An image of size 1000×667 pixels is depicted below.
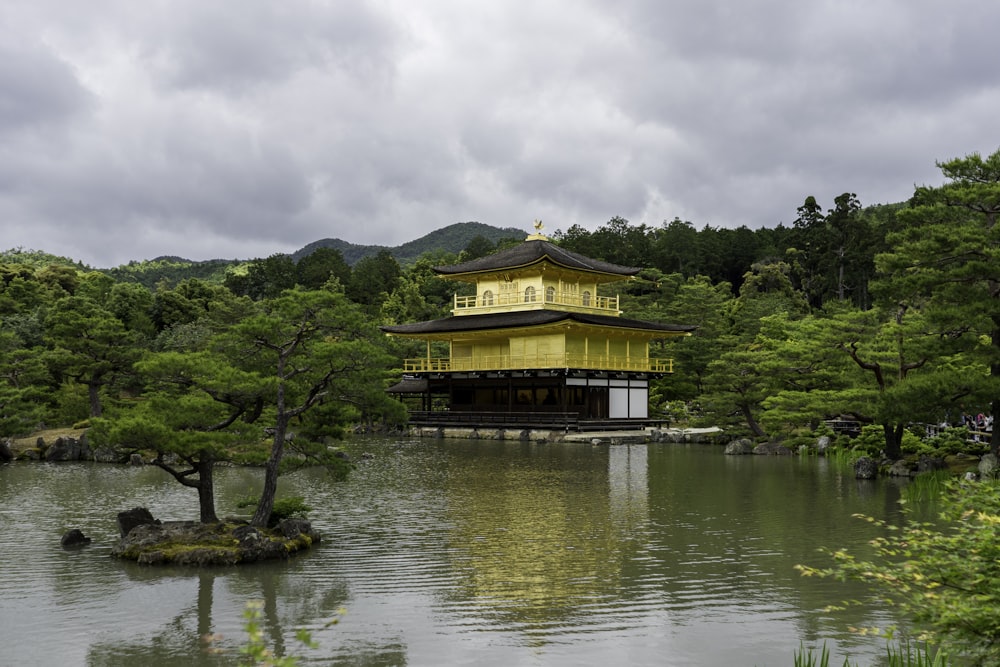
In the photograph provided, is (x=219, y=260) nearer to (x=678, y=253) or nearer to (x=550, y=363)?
(x=678, y=253)

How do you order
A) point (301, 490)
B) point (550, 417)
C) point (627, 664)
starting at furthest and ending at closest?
point (550, 417) → point (301, 490) → point (627, 664)

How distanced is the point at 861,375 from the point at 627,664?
1786cm

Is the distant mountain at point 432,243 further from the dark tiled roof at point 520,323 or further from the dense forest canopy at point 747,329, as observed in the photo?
the dark tiled roof at point 520,323

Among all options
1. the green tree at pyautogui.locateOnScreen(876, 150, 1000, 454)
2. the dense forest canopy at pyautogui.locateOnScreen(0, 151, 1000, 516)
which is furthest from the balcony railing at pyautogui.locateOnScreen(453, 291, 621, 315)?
the green tree at pyautogui.locateOnScreen(876, 150, 1000, 454)

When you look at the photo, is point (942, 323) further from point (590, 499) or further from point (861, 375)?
point (590, 499)

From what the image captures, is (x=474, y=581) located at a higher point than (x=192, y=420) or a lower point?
lower

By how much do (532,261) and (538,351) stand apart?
474 centimetres

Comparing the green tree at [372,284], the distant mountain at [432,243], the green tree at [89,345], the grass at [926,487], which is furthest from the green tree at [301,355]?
the distant mountain at [432,243]

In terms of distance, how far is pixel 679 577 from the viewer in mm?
11078

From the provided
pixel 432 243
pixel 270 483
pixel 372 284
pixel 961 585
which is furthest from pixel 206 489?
pixel 432 243

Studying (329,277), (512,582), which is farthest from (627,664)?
(329,277)

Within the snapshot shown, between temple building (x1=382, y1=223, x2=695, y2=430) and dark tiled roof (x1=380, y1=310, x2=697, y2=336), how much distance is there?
0.21 ft

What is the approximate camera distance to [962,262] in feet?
62.7

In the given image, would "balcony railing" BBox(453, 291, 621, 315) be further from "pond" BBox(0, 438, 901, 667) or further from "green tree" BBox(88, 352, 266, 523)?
"green tree" BBox(88, 352, 266, 523)
